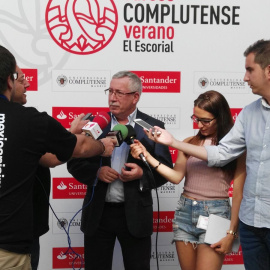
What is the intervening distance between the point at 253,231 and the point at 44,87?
1872mm

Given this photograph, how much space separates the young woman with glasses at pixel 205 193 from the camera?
255cm

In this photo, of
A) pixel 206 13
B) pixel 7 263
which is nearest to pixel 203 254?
pixel 7 263

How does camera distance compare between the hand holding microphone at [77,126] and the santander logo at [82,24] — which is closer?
the hand holding microphone at [77,126]

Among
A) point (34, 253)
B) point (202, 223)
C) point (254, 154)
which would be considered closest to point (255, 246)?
point (202, 223)

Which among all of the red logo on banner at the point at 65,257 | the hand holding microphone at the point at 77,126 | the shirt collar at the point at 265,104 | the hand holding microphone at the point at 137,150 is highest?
the shirt collar at the point at 265,104

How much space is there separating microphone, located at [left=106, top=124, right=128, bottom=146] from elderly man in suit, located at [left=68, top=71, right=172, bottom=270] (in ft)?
0.72

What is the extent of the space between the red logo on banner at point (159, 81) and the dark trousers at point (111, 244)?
105 cm

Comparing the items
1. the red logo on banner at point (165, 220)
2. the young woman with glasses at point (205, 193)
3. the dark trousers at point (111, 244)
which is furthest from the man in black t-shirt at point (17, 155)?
the red logo on banner at point (165, 220)

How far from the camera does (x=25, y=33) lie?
3318 mm

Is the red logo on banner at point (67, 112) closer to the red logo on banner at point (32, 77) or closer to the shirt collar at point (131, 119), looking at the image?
the red logo on banner at point (32, 77)

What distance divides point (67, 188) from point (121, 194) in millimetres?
783

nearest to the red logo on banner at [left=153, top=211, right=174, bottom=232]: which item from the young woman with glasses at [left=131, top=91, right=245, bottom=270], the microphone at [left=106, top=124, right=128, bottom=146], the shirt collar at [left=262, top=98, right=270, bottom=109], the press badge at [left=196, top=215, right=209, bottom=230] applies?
the young woman with glasses at [left=131, top=91, right=245, bottom=270]

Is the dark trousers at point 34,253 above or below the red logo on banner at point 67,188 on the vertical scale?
below

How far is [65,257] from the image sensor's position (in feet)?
11.5
